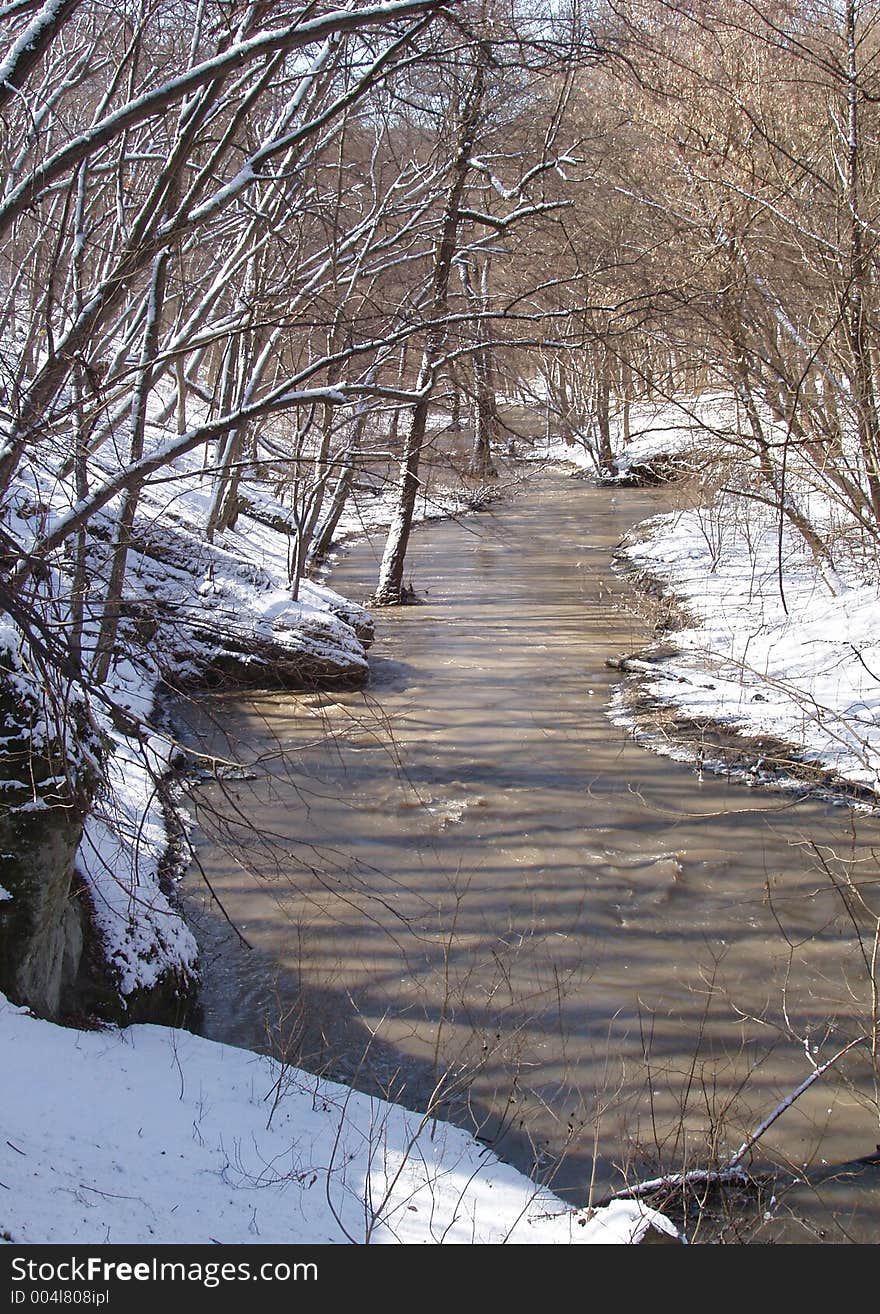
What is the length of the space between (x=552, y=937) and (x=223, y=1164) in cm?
337

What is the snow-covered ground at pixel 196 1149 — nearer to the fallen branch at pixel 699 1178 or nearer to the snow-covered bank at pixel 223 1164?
the snow-covered bank at pixel 223 1164

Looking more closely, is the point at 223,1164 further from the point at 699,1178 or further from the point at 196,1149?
the point at 699,1178

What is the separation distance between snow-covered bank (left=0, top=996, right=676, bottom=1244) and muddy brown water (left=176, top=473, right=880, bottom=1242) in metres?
0.51

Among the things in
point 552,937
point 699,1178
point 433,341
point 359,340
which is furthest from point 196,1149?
point 359,340

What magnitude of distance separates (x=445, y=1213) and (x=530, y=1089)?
139 centimetres

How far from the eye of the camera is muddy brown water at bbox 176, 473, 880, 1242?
17.9ft

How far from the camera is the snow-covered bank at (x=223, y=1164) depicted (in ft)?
12.7

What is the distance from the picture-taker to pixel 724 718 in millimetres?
11492

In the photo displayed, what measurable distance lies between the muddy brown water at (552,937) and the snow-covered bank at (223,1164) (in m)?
0.51

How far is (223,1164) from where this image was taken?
4.46 meters

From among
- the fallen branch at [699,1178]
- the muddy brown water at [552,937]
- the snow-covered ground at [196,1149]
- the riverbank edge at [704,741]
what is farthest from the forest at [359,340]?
the fallen branch at [699,1178]

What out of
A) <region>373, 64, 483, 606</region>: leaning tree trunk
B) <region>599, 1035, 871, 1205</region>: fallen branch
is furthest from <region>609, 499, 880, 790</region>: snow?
<region>599, 1035, 871, 1205</region>: fallen branch

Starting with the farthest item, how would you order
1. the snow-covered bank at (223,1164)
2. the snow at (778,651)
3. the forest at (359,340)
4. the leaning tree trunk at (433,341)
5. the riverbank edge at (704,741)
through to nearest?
the snow at (778,651)
the riverbank edge at (704,741)
the leaning tree trunk at (433,341)
the forest at (359,340)
the snow-covered bank at (223,1164)

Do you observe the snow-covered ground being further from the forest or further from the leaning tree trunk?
the leaning tree trunk
